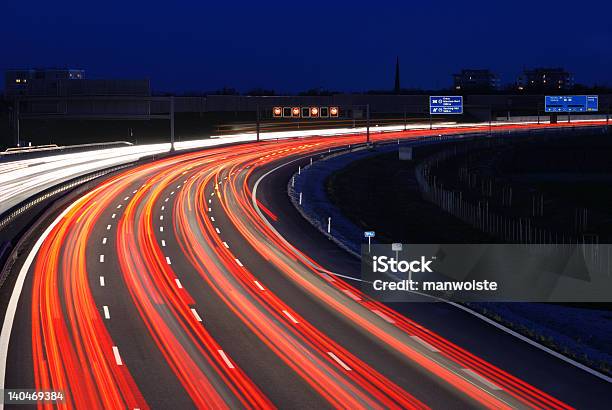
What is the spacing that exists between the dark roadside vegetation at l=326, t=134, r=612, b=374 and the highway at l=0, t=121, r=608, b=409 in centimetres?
496

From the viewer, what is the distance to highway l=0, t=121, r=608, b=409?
23312 mm

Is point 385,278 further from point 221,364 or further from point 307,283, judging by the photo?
point 221,364

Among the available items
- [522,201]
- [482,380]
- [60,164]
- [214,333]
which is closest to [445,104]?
[522,201]

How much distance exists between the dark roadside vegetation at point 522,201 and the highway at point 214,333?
16.3 feet

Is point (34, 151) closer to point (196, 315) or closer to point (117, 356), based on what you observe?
point (196, 315)

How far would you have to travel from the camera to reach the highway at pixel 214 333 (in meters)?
23.3

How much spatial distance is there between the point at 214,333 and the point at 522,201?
57501mm

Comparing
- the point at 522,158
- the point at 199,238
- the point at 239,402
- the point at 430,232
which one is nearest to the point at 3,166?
the point at 199,238

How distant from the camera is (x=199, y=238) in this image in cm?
4997

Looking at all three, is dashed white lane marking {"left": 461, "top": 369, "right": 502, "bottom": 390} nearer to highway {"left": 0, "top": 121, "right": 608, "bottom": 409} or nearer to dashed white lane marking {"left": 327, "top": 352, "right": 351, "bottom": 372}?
highway {"left": 0, "top": 121, "right": 608, "bottom": 409}

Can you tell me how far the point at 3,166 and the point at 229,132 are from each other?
198ft

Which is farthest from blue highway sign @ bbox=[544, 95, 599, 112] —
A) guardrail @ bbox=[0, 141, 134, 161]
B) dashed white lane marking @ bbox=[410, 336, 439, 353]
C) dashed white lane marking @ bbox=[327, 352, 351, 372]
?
dashed white lane marking @ bbox=[327, 352, 351, 372]

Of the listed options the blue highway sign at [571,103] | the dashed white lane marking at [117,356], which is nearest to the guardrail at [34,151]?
the dashed white lane marking at [117,356]

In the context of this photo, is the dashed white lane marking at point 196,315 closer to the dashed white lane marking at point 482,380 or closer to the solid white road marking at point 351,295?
the solid white road marking at point 351,295
